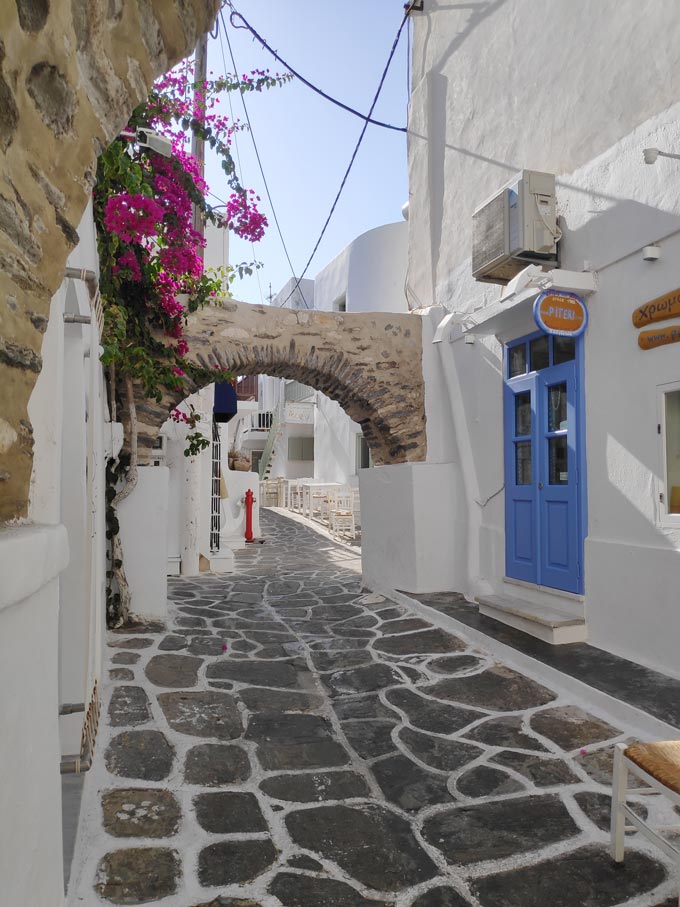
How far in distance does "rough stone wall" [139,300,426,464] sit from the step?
7.60ft

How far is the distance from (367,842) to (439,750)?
100 centimetres

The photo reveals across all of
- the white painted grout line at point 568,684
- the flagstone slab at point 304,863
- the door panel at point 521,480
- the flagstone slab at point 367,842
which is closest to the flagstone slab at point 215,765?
the flagstone slab at point 367,842

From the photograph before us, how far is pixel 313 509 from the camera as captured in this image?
59.9 feet

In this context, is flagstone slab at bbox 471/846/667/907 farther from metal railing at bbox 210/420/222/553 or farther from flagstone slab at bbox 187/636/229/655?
metal railing at bbox 210/420/222/553

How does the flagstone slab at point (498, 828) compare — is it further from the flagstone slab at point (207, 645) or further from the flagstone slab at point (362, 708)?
the flagstone slab at point (207, 645)

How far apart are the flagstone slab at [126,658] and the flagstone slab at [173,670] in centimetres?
12

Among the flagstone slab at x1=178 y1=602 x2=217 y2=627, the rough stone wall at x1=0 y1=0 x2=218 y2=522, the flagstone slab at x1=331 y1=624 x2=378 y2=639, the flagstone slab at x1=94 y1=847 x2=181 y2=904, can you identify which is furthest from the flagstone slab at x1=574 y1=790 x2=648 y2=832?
the flagstone slab at x1=178 y1=602 x2=217 y2=627

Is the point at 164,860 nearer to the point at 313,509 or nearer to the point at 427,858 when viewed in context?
the point at 427,858

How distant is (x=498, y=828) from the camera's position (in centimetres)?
284

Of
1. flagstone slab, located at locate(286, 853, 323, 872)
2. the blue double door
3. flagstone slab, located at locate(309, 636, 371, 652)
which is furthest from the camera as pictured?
flagstone slab, located at locate(309, 636, 371, 652)

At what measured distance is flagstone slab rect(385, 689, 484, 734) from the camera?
157 inches

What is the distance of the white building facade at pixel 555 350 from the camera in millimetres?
4566

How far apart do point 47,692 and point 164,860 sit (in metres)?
1.31

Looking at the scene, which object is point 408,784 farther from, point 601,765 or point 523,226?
point 523,226
